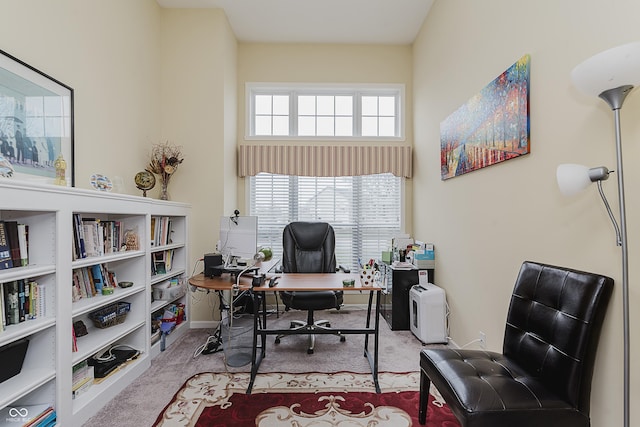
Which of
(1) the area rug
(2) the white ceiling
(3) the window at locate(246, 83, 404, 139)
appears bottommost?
(1) the area rug

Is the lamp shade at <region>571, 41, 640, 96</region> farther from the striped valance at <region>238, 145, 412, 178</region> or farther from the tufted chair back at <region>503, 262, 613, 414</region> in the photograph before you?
the striped valance at <region>238, 145, 412, 178</region>

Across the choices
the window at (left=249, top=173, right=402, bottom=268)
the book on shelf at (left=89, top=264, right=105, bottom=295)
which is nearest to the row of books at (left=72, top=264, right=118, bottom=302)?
the book on shelf at (left=89, top=264, right=105, bottom=295)

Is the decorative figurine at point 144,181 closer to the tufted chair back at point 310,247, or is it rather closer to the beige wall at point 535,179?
the tufted chair back at point 310,247

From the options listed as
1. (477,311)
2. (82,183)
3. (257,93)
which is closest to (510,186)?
(477,311)

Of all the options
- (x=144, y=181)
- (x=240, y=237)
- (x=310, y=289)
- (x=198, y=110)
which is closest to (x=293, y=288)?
(x=310, y=289)

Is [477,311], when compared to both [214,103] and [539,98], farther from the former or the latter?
[214,103]

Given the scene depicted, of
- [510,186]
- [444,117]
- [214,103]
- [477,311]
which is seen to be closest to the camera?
[510,186]

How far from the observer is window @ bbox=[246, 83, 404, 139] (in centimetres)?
419

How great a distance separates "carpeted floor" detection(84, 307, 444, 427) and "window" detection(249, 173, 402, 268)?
1233 mm

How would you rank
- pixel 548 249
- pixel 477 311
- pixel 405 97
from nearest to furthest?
pixel 548 249, pixel 477 311, pixel 405 97

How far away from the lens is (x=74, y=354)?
183cm

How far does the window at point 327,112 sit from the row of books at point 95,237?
2.32 meters

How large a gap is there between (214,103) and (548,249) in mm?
3471

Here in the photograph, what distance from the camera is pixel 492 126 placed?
221 centimetres
